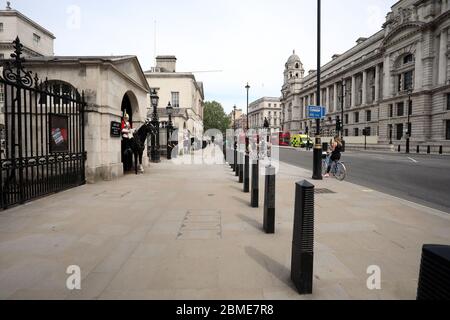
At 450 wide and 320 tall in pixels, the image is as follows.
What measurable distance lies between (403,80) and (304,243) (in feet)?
213

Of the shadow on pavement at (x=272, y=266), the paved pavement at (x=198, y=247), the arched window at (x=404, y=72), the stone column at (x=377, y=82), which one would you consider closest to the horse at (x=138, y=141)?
the paved pavement at (x=198, y=247)

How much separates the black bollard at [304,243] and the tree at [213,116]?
9852cm

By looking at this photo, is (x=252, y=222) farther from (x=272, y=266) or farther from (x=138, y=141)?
(x=138, y=141)

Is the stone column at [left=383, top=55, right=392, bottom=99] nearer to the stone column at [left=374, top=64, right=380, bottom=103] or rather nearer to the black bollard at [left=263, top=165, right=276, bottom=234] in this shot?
the stone column at [left=374, top=64, right=380, bottom=103]

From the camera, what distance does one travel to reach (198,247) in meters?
4.48

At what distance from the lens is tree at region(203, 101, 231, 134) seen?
102 meters

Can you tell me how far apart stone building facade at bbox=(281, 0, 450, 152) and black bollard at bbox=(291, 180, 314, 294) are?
44015 mm

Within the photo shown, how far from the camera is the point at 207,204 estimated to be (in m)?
7.41

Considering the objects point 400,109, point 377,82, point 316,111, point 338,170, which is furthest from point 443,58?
point 338,170

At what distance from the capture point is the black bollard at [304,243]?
3168mm

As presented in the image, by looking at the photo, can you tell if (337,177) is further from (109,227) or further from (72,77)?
(72,77)

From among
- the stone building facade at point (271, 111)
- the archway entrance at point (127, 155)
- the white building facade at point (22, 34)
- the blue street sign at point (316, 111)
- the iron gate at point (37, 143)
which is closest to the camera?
the iron gate at point (37, 143)

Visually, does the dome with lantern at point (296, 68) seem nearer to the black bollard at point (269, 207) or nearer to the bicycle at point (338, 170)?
the bicycle at point (338, 170)
